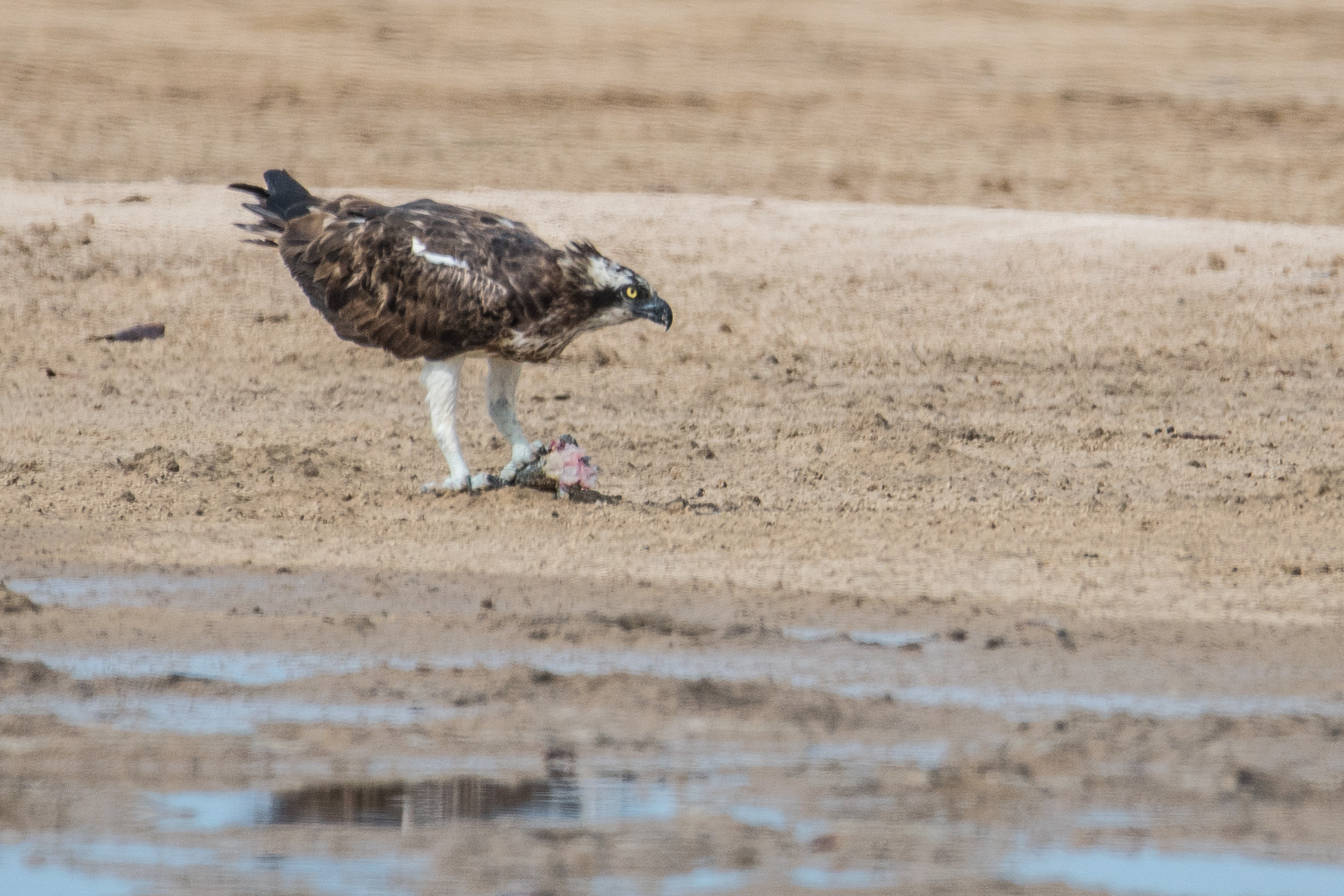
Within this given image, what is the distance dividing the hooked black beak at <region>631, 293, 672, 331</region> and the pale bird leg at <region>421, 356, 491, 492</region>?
750mm

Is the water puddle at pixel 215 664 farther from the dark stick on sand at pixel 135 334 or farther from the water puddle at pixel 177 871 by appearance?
the dark stick on sand at pixel 135 334

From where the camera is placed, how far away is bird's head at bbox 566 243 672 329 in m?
8.09

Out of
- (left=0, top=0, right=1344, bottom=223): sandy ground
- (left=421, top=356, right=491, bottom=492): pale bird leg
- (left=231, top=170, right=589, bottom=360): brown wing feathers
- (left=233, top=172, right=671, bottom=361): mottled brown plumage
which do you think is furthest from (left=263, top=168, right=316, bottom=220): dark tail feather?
(left=0, top=0, right=1344, bottom=223): sandy ground

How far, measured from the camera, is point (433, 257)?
8.16 m

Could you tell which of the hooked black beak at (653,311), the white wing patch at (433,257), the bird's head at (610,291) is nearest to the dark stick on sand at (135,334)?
the white wing patch at (433,257)

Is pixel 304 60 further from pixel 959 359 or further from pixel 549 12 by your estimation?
pixel 959 359

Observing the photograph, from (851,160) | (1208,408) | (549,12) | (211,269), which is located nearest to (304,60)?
(549,12)

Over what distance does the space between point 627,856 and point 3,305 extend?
31.5ft

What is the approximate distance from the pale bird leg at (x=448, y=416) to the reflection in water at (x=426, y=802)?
3.61 meters

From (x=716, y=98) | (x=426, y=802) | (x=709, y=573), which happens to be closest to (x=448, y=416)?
(x=709, y=573)

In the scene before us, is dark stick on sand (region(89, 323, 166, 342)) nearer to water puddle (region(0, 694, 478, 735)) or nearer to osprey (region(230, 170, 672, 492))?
osprey (region(230, 170, 672, 492))

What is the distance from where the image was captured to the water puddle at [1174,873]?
171 inches

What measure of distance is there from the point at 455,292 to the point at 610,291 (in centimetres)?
60

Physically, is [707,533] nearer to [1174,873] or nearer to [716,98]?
[1174,873]
